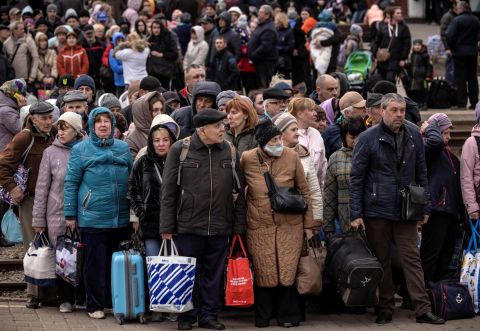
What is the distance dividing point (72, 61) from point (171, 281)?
1105 cm

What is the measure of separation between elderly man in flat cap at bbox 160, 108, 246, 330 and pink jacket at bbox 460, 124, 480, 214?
2.39 m

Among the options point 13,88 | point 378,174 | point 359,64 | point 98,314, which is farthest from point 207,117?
point 359,64

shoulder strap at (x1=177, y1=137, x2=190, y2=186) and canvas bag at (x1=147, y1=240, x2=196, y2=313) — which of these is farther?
shoulder strap at (x1=177, y1=137, x2=190, y2=186)

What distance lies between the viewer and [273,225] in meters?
12.3

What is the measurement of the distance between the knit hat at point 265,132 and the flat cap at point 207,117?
35cm

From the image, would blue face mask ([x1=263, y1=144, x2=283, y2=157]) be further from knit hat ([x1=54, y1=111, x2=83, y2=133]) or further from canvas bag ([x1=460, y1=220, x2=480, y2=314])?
canvas bag ([x1=460, y1=220, x2=480, y2=314])

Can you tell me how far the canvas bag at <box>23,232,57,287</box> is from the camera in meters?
12.7

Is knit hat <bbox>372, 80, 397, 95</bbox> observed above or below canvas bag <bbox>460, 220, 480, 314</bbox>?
above

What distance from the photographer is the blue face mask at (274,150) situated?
12273mm

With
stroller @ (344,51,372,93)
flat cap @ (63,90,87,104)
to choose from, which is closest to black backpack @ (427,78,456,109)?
stroller @ (344,51,372,93)

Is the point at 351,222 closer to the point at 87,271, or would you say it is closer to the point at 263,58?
the point at 87,271

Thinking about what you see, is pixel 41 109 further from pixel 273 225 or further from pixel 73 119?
pixel 273 225

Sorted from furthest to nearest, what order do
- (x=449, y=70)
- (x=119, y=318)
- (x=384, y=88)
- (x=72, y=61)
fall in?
1. (x=449, y=70)
2. (x=72, y=61)
3. (x=384, y=88)
4. (x=119, y=318)

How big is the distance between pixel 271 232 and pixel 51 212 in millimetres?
2169
